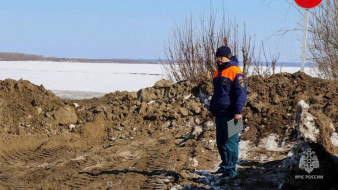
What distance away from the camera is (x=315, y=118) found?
20.7 ft

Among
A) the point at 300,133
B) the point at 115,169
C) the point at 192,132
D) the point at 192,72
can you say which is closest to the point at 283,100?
the point at 300,133

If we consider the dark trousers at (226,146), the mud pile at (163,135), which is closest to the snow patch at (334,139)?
the mud pile at (163,135)

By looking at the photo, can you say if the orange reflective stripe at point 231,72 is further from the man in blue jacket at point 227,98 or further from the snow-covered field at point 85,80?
the snow-covered field at point 85,80

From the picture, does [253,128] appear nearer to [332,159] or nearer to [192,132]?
[192,132]

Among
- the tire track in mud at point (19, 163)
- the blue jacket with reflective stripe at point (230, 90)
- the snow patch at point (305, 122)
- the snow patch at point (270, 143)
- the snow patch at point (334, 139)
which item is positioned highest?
the blue jacket with reflective stripe at point (230, 90)

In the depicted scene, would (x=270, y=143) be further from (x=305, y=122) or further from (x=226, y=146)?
(x=226, y=146)

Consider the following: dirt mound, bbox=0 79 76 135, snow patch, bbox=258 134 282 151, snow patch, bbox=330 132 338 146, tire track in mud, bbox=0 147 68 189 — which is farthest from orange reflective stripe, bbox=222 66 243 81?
dirt mound, bbox=0 79 76 135

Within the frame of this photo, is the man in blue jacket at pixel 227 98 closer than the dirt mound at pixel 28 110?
Yes

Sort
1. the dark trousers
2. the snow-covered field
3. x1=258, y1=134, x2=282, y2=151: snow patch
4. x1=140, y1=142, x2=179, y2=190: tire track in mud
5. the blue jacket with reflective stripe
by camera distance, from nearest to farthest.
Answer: the blue jacket with reflective stripe, the dark trousers, x1=140, y1=142, x2=179, y2=190: tire track in mud, x1=258, y1=134, x2=282, y2=151: snow patch, the snow-covered field

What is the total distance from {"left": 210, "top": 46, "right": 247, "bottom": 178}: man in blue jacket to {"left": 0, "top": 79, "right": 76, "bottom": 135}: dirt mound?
15.0 feet

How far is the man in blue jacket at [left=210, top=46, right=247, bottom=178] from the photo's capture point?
15.3 feet

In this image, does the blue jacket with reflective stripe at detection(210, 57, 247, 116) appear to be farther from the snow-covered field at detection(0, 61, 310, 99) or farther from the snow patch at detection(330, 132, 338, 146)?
the snow-covered field at detection(0, 61, 310, 99)

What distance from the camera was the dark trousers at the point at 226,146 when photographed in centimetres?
486

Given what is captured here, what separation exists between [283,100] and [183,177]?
320 centimetres
